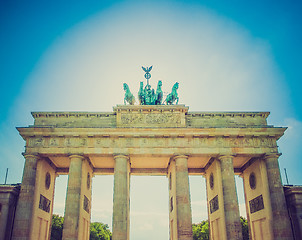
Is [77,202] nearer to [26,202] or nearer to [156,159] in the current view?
[26,202]

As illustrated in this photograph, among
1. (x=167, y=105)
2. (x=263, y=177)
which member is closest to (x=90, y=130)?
(x=167, y=105)

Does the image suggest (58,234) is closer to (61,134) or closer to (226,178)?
(61,134)

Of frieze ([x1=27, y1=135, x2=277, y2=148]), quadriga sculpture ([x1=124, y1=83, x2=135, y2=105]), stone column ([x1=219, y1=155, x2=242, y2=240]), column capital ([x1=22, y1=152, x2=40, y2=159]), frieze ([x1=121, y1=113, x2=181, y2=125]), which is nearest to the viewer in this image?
stone column ([x1=219, y1=155, x2=242, y2=240])

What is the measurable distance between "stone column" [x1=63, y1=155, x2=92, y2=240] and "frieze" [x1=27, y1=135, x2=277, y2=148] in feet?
6.35

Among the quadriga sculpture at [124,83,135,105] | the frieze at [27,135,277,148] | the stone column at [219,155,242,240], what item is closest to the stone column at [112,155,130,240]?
the frieze at [27,135,277,148]

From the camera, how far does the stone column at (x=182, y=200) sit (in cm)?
2651

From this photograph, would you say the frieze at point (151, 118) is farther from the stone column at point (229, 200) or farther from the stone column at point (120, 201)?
the stone column at point (229, 200)

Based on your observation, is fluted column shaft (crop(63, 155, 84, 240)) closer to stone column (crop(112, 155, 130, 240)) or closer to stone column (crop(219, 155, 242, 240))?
stone column (crop(112, 155, 130, 240))

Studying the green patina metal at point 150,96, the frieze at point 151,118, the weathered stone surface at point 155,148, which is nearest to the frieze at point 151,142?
the weathered stone surface at point 155,148

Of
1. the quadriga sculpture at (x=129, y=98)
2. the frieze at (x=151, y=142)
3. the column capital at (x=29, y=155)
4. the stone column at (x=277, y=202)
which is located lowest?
the stone column at (x=277, y=202)

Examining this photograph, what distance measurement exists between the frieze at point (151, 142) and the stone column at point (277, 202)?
1.98m

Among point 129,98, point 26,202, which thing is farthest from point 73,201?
point 129,98

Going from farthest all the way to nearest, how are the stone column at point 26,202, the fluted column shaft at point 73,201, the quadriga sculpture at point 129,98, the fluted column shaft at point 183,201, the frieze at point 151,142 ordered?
the quadriga sculpture at point 129,98 < the frieze at point 151,142 < the fluted column shaft at point 183,201 < the fluted column shaft at point 73,201 < the stone column at point 26,202

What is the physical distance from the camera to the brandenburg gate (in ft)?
89.4
